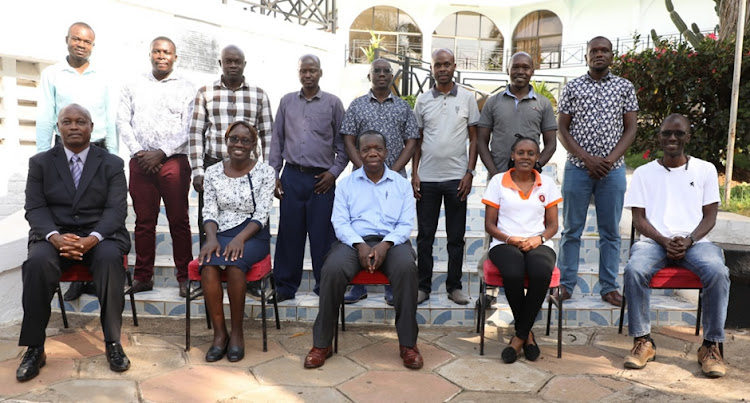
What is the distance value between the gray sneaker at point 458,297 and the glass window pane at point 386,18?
19.4 metres

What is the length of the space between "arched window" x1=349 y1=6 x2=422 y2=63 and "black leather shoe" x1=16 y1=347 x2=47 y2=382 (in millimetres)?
19636

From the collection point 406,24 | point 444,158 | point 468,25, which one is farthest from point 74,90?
point 468,25

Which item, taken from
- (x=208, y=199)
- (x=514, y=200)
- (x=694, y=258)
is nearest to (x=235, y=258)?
(x=208, y=199)

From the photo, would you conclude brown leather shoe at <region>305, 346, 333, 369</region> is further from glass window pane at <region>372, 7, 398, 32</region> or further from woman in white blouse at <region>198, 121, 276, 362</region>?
glass window pane at <region>372, 7, 398, 32</region>

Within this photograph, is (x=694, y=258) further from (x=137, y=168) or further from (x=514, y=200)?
(x=137, y=168)

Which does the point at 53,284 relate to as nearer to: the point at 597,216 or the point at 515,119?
the point at 515,119

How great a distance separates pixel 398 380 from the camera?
10.5 ft

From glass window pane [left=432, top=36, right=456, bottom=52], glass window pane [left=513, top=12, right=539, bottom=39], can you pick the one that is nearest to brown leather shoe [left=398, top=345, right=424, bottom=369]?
glass window pane [left=432, top=36, right=456, bottom=52]

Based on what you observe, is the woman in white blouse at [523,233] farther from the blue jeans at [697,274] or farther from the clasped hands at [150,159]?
the clasped hands at [150,159]

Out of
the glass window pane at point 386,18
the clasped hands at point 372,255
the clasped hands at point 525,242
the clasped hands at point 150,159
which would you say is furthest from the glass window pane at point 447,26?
the clasped hands at point 372,255

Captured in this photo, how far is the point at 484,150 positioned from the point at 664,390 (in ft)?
6.00

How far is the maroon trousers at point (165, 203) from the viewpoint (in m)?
4.18

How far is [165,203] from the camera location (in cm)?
425

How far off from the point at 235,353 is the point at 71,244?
114 cm
